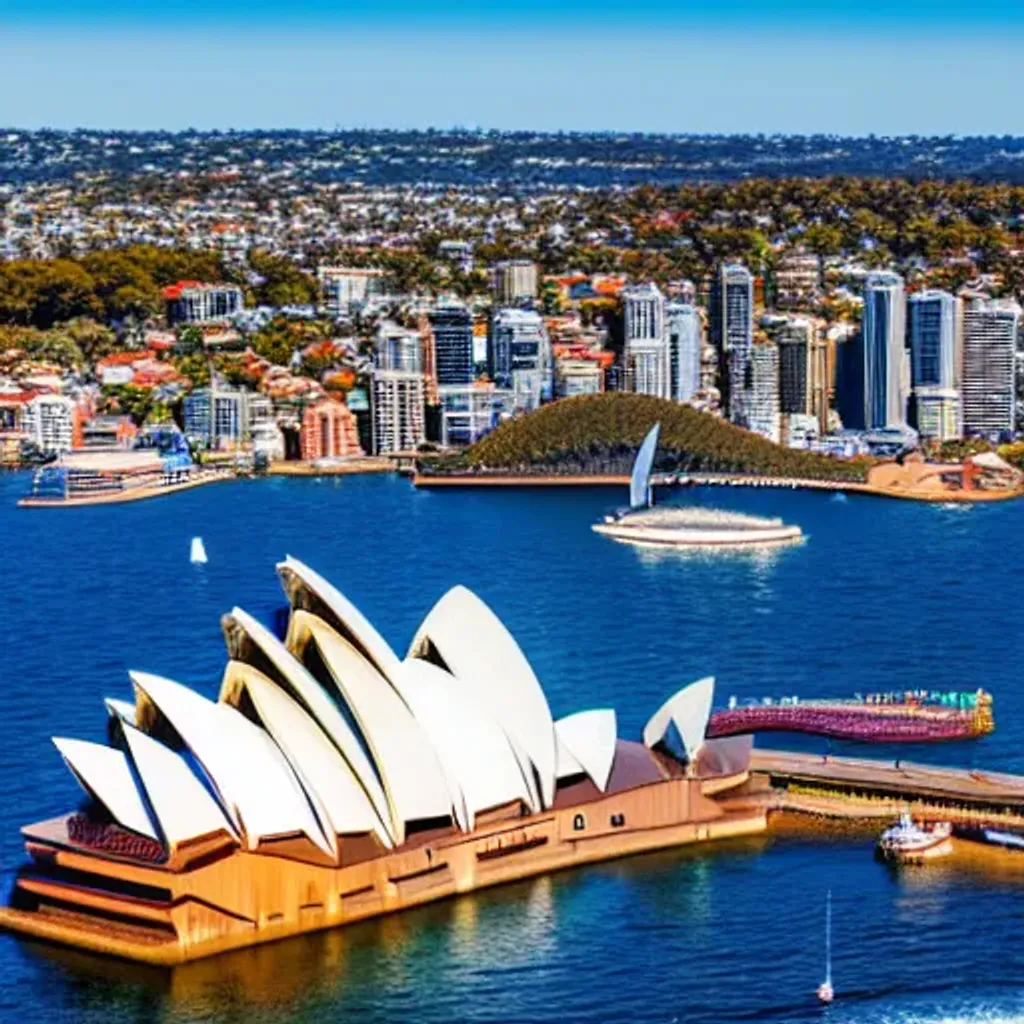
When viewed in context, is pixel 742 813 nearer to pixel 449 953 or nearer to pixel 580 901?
pixel 580 901

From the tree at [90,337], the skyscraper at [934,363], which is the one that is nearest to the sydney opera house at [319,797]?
the skyscraper at [934,363]

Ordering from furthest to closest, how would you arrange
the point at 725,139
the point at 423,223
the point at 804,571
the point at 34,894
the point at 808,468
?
the point at 725,139 → the point at 423,223 → the point at 808,468 → the point at 804,571 → the point at 34,894

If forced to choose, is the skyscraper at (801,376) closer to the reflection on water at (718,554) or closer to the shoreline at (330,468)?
the shoreline at (330,468)

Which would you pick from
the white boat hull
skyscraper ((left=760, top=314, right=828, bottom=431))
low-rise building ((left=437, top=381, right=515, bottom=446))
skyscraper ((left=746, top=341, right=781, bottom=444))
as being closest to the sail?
the white boat hull

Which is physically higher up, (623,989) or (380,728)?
(380,728)

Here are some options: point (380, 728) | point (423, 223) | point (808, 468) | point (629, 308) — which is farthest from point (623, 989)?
point (423, 223)

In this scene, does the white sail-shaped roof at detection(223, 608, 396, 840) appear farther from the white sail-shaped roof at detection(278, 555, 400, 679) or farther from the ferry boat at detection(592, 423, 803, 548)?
the ferry boat at detection(592, 423, 803, 548)

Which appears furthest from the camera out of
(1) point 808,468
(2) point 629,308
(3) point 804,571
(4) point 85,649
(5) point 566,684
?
(2) point 629,308
